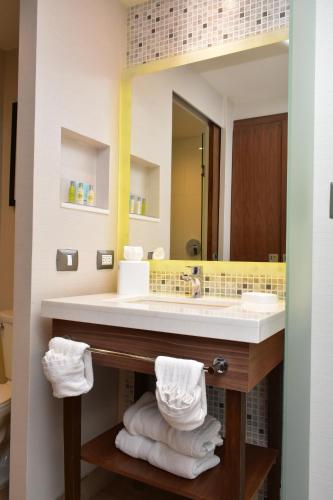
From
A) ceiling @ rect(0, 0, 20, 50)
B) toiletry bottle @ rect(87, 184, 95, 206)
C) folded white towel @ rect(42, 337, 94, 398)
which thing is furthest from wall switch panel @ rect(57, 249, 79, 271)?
ceiling @ rect(0, 0, 20, 50)

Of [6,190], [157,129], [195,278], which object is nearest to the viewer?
[195,278]

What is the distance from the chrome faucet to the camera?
1613mm

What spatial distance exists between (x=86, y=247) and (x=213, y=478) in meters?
1.01

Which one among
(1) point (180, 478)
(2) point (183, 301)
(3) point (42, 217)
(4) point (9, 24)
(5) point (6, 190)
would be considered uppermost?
(4) point (9, 24)

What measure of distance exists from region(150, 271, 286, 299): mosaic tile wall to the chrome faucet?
0.21 ft

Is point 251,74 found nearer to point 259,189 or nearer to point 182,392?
point 259,189

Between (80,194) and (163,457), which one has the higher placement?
(80,194)

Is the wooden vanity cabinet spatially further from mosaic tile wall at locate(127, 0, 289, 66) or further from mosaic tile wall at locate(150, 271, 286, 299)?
mosaic tile wall at locate(127, 0, 289, 66)

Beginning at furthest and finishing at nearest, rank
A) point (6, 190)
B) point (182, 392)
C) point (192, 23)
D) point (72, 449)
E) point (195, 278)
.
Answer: point (6, 190) → point (192, 23) → point (195, 278) → point (72, 449) → point (182, 392)

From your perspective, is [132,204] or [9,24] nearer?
[132,204]

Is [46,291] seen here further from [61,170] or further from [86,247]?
[61,170]

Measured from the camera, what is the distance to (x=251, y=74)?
63.1 inches

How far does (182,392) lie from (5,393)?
3.38ft

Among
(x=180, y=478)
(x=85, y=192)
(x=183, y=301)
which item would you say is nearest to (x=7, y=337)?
(x=85, y=192)
